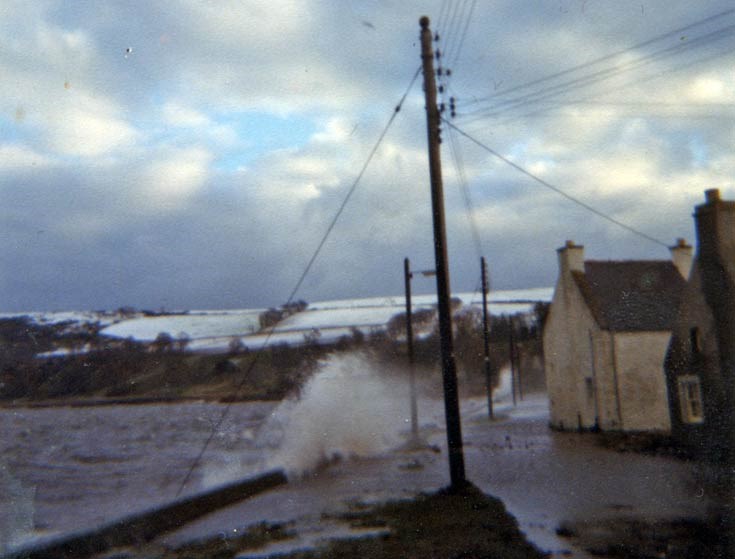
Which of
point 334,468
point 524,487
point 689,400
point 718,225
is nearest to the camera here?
point 524,487

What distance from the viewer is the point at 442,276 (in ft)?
47.6

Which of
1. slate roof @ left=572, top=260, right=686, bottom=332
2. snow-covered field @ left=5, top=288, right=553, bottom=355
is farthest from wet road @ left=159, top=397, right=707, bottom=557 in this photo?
snow-covered field @ left=5, top=288, right=553, bottom=355

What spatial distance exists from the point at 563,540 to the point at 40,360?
46.2 meters

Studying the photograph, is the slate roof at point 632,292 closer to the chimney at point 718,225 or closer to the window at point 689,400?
the window at point 689,400

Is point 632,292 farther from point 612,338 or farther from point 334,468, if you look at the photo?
point 334,468

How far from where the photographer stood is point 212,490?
59.3ft

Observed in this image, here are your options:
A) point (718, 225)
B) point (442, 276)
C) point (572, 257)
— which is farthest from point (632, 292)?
point (442, 276)

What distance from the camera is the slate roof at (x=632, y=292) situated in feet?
95.0

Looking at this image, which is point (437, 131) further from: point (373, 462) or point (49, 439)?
point (49, 439)

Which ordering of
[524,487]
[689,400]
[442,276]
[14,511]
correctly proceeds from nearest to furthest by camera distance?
[442,276]
[524,487]
[689,400]
[14,511]

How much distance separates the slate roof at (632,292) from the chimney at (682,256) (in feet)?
1.11

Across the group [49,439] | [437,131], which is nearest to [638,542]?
A: [437,131]

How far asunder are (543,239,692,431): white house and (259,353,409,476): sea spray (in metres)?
8.71

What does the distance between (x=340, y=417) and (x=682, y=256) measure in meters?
18.7
